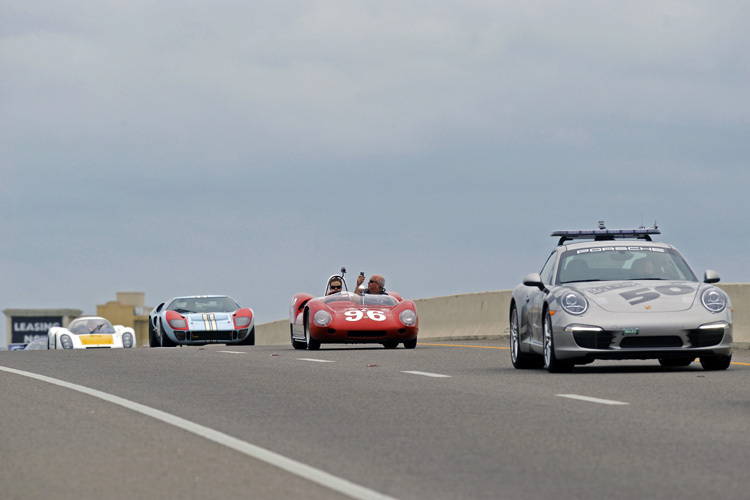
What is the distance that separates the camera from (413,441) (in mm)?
8938

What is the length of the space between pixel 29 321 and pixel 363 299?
150783 millimetres

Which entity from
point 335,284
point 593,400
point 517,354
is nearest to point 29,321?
point 335,284

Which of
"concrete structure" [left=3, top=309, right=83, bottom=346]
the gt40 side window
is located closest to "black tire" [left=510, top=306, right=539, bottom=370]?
the gt40 side window

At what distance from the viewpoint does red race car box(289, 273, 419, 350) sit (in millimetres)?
22969

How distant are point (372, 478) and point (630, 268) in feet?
29.0

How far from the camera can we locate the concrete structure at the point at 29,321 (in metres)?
168

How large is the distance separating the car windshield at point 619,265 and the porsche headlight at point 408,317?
7588mm

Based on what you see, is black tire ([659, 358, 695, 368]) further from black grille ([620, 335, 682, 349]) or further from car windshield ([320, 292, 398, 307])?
car windshield ([320, 292, 398, 307])

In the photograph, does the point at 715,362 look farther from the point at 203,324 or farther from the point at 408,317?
the point at 203,324

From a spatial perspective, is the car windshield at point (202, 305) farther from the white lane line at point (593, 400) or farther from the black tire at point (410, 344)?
the white lane line at point (593, 400)

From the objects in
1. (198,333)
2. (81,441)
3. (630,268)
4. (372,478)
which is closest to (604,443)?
(372,478)

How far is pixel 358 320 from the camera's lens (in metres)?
23.0

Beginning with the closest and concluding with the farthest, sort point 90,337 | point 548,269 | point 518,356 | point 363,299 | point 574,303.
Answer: point 574,303, point 548,269, point 518,356, point 363,299, point 90,337

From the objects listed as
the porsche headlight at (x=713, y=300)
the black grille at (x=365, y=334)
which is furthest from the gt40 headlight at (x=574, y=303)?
the black grille at (x=365, y=334)
